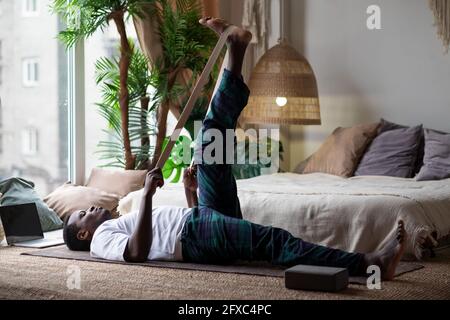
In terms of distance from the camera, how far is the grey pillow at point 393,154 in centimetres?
540

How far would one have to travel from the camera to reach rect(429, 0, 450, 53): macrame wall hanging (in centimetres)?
576

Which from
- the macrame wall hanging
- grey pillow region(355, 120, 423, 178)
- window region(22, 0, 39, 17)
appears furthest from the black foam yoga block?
window region(22, 0, 39, 17)

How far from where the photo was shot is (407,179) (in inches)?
205

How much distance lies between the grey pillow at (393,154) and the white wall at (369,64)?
37 centimetres

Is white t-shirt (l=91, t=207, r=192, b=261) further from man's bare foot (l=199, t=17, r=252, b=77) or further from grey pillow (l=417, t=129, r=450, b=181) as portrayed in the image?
grey pillow (l=417, t=129, r=450, b=181)

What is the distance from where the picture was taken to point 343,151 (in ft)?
18.6

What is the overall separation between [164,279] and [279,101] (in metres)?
2.76

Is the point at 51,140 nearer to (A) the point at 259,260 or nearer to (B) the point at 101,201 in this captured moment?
(B) the point at 101,201

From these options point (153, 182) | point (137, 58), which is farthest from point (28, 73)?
point (153, 182)

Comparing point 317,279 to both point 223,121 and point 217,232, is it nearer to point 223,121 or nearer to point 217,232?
point 217,232

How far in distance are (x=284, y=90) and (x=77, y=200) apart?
66.6 inches

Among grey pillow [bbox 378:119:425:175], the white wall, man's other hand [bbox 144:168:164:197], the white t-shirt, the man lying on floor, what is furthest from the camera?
the white wall

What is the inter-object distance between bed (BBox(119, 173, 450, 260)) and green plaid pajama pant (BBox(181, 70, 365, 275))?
1.14 feet

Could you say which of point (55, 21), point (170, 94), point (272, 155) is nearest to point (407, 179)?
point (272, 155)
